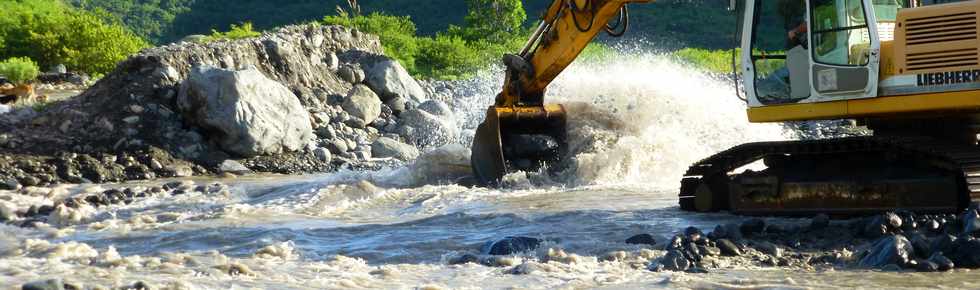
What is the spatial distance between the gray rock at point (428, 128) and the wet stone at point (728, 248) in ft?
39.3

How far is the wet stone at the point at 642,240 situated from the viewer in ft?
27.8

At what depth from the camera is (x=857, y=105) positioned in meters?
9.27

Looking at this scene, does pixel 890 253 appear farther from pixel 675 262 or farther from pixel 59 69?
pixel 59 69

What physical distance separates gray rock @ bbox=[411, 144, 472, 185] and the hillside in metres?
41.2

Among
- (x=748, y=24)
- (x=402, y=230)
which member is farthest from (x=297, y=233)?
(x=748, y=24)

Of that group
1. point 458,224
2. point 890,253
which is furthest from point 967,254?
point 458,224

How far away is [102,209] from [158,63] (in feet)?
19.0

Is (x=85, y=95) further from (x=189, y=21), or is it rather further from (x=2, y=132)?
(x=189, y=21)

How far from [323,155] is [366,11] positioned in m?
47.4

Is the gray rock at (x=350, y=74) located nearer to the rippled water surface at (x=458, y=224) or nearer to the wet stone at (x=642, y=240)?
the rippled water surface at (x=458, y=224)

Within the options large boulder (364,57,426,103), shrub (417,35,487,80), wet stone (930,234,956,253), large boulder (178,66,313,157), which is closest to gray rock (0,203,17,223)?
large boulder (178,66,313,157)

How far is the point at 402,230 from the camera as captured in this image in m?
9.89

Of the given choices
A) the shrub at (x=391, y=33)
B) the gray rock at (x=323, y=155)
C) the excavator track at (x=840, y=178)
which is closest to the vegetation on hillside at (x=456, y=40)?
the shrub at (x=391, y=33)

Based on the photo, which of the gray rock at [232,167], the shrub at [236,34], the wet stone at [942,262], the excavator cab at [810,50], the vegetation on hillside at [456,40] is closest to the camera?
the wet stone at [942,262]
